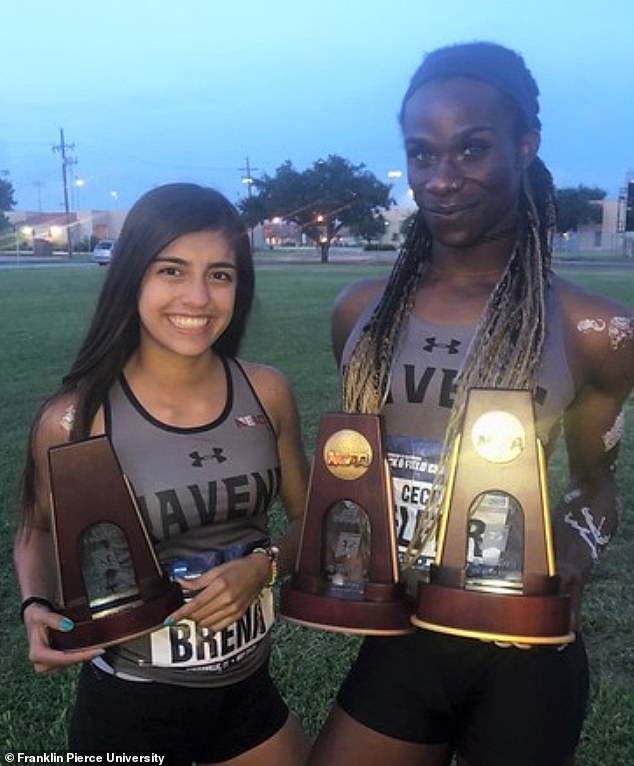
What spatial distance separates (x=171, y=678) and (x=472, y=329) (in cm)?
97

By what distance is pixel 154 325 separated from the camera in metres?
2.03

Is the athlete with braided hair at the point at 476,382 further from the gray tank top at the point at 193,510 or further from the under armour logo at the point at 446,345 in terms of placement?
the gray tank top at the point at 193,510

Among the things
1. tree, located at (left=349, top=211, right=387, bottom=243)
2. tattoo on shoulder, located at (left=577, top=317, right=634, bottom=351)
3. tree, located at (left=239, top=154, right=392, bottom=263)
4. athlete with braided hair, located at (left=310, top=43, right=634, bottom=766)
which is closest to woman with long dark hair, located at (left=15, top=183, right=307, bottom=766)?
athlete with braided hair, located at (left=310, top=43, right=634, bottom=766)

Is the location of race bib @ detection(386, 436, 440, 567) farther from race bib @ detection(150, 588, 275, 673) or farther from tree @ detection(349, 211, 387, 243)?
tree @ detection(349, 211, 387, 243)

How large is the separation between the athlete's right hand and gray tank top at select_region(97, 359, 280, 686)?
0.21m

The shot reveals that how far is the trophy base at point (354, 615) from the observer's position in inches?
65.6

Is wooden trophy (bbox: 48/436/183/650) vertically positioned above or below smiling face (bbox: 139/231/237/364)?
below

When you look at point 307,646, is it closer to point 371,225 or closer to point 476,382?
point 476,382

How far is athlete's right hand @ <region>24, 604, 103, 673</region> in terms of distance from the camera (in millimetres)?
1701

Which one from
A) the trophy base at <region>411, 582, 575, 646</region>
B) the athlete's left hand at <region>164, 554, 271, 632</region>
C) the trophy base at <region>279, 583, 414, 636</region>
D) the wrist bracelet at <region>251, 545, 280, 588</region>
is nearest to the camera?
the trophy base at <region>411, 582, 575, 646</region>

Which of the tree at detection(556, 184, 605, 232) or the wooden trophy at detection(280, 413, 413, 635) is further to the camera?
the tree at detection(556, 184, 605, 232)

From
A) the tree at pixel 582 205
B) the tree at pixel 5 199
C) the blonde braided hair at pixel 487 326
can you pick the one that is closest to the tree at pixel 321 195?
the tree at pixel 582 205

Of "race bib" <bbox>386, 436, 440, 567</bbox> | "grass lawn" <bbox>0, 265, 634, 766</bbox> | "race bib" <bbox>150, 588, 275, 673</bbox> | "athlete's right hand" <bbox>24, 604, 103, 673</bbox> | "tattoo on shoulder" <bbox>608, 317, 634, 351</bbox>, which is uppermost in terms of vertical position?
"tattoo on shoulder" <bbox>608, 317, 634, 351</bbox>

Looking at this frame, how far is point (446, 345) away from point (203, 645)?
81cm
